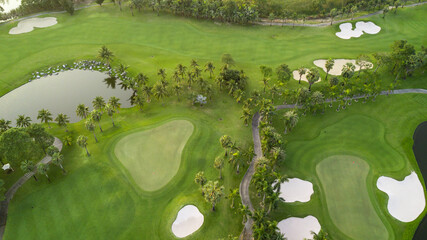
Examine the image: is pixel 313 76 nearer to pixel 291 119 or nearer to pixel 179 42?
pixel 291 119

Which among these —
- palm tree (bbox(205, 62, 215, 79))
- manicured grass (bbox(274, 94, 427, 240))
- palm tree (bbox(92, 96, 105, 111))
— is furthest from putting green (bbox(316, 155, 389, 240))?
palm tree (bbox(92, 96, 105, 111))

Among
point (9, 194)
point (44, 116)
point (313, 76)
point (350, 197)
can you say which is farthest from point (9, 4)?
point (350, 197)

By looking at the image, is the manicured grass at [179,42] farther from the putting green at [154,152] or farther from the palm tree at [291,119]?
the putting green at [154,152]

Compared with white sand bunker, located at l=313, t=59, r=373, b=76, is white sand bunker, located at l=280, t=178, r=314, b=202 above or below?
below

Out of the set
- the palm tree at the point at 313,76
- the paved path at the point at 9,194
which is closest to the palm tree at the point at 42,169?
the paved path at the point at 9,194

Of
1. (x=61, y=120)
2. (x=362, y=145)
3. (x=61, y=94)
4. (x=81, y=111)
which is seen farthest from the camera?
(x=61, y=94)

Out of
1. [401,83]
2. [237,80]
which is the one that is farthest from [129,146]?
[401,83]

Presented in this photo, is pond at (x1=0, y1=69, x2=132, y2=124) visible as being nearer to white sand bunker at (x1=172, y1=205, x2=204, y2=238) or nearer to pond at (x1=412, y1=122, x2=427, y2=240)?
white sand bunker at (x1=172, y1=205, x2=204, y2=238)
